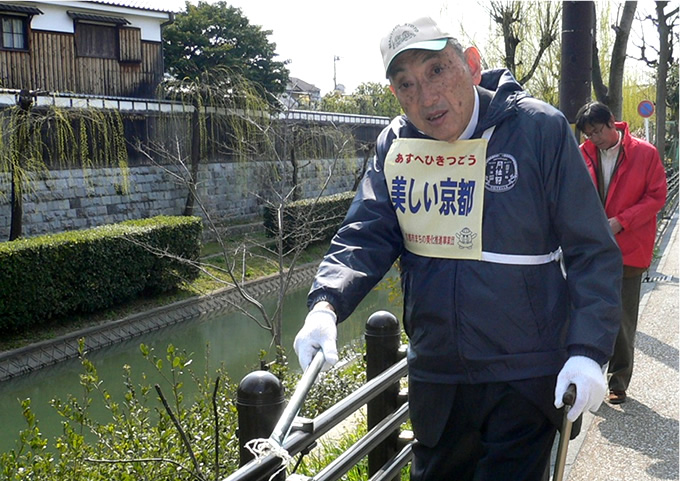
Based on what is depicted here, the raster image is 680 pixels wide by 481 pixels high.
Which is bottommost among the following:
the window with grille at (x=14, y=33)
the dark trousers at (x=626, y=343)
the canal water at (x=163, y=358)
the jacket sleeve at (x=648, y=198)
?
the canal water at (x=163, y=358)

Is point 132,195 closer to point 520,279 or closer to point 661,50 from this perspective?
point 661,50

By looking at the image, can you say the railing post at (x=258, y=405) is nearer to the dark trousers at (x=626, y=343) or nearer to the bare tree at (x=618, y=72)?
the dark trousers at (x=626, y=343)

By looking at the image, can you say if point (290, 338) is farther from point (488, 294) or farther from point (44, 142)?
point (488, 294)

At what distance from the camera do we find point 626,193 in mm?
4629

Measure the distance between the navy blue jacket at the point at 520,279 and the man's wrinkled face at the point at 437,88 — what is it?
8cm

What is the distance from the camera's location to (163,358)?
1220 centimetres

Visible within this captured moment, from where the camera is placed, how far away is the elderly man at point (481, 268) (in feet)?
6.62

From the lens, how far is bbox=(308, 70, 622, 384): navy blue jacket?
200 centimetres

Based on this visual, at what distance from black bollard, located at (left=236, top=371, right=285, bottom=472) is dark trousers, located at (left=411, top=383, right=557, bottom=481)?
448mm

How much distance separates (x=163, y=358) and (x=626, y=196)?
9.01m

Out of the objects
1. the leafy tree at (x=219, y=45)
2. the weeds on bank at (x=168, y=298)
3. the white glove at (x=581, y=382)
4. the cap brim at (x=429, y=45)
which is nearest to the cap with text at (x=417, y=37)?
the cap brim at (x=429, y=45)

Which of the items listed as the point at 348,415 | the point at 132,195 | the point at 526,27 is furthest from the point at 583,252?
the point at 132,195

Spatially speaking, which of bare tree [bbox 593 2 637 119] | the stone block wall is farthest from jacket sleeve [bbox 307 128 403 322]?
the stone block wall

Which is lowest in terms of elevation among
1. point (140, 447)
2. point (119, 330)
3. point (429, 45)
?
point (119, 330)
